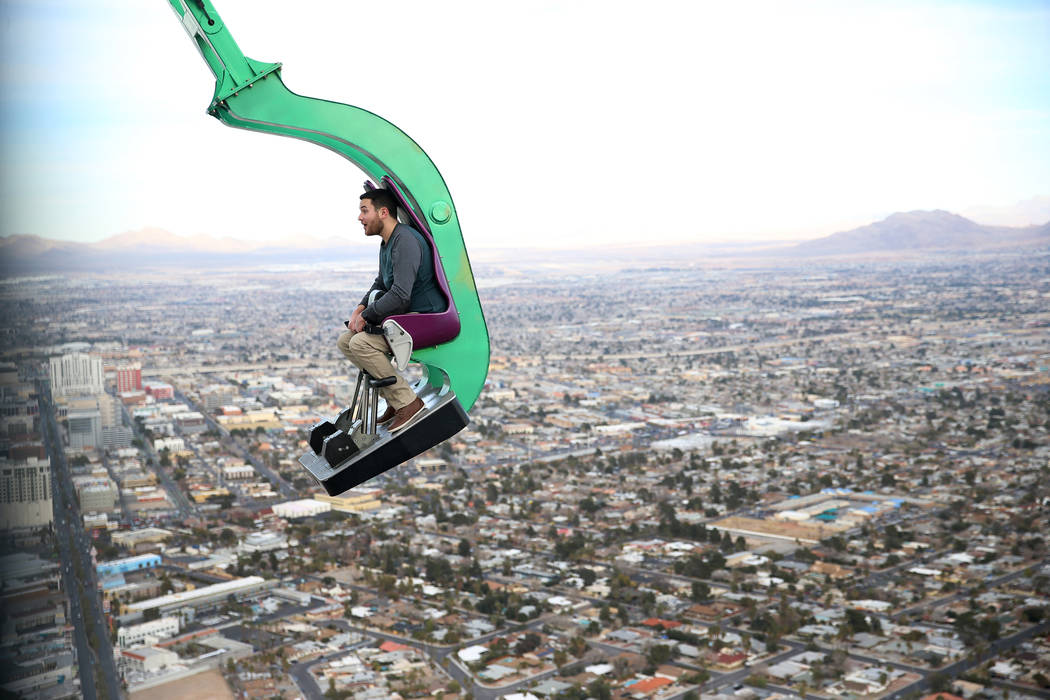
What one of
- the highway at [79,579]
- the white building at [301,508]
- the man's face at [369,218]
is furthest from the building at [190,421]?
the man's face at [369,218]

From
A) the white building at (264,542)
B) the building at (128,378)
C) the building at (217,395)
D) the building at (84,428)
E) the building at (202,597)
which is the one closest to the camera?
the building at (202,597)

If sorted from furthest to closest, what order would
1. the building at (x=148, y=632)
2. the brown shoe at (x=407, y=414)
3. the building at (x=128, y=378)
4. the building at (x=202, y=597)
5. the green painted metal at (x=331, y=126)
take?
the building at (x=128, y=378), the building at (x=202, y=597), the building at (x=148, y=632), the brown shoe at (x=407, y=414), the green painted metal at (x=331, y=126)

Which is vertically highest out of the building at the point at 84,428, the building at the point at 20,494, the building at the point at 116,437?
the building at the point at 20,494

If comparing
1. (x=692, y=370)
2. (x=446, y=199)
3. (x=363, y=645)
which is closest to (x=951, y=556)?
(x=363, y=645)

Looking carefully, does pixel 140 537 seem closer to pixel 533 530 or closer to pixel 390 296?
pixel 533 530

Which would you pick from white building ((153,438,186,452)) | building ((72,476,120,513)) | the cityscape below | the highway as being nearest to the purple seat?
the cityscape below

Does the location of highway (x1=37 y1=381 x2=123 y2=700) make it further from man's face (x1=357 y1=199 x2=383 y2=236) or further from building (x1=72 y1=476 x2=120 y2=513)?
man's face (x1=357 y1=199 x2=383 y2=236)

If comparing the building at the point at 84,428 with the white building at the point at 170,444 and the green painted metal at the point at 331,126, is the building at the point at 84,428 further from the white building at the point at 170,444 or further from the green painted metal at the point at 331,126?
the green painted metal at the point at 331,126
